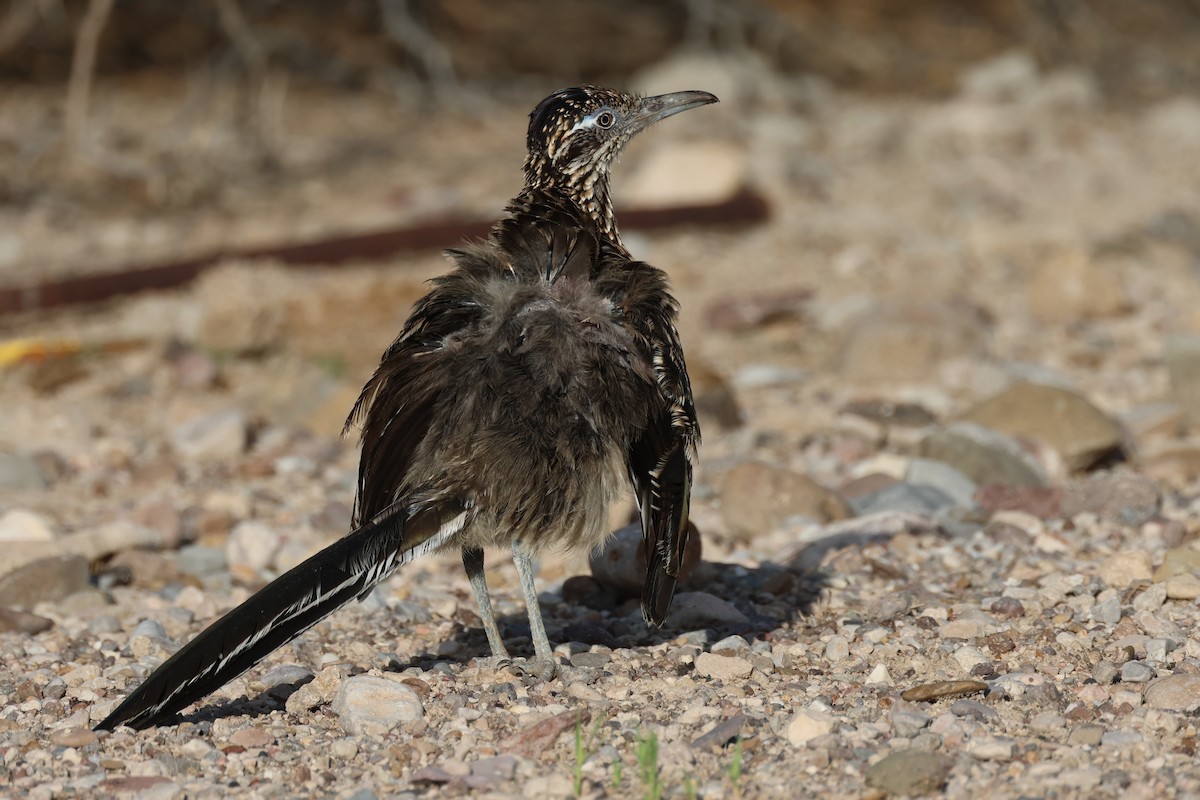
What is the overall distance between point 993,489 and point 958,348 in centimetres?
220

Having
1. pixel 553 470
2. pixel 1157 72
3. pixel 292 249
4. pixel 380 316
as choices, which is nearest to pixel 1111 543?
pixel 553 470

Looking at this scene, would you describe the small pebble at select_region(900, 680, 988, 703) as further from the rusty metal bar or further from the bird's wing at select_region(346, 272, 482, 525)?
the rusty metal bar

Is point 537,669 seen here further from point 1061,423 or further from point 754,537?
point 1061,423

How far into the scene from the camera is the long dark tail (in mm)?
3924

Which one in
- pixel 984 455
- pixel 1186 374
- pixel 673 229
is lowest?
pixel 984 455

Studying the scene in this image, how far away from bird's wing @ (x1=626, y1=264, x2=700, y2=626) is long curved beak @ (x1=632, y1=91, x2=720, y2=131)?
3.28ft

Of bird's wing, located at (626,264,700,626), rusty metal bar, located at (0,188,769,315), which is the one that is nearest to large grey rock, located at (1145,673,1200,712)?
bird's wing, located at (626,264,700,626)

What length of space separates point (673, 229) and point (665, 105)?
5070 mm

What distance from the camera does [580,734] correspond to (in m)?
3.80

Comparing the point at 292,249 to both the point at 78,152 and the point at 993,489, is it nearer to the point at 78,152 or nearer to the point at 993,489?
the point at 78,152

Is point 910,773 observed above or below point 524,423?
below

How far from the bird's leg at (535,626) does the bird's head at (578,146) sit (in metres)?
1.21

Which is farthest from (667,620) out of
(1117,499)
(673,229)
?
(673,229)

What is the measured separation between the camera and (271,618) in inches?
157
